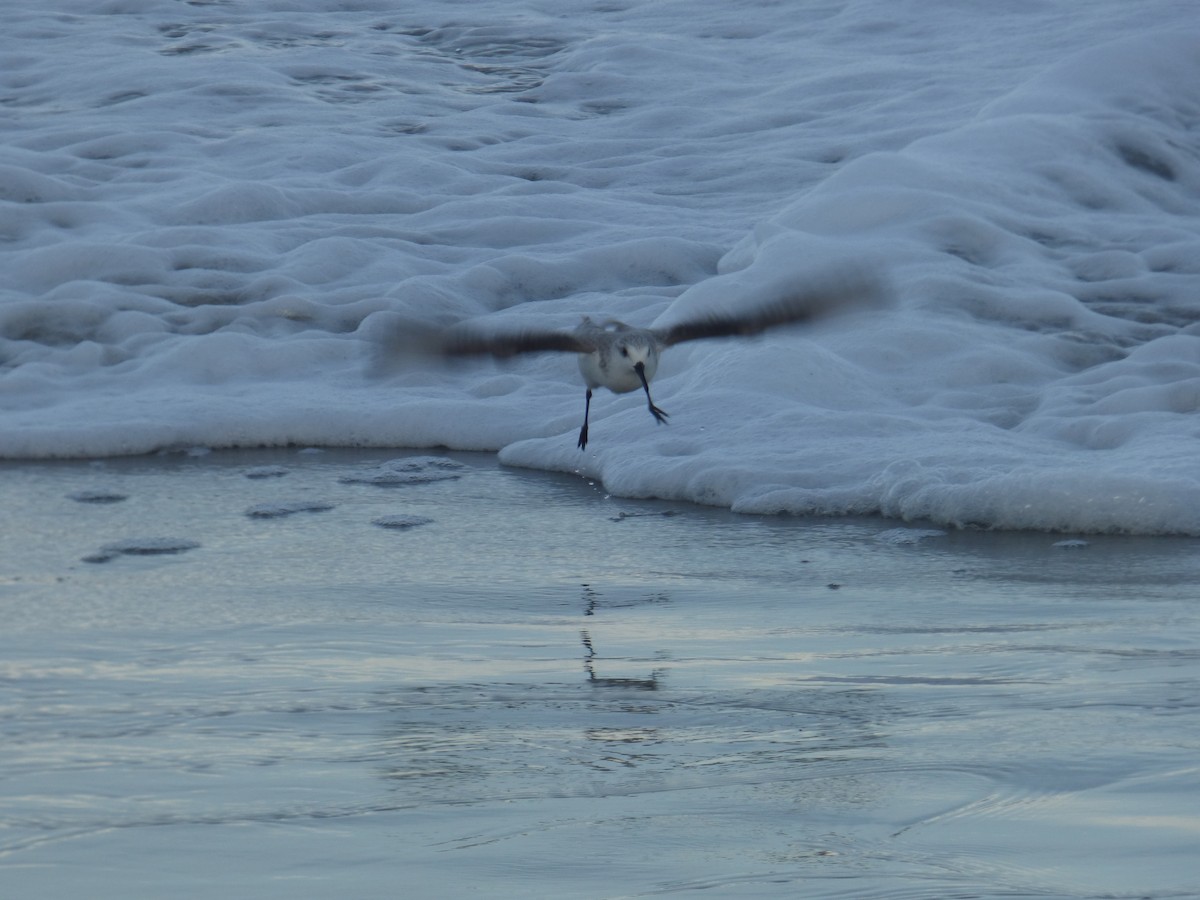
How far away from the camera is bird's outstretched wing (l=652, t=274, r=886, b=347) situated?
18.5 feet

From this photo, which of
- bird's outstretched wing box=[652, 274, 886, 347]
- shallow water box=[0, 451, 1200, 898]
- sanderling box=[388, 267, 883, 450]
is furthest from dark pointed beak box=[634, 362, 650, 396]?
shallow water box=[0, 451, 1200, 898]

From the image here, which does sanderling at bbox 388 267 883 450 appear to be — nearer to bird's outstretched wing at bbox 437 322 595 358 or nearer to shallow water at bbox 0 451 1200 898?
bird's outstretched wing at bbox 437 322 595 358

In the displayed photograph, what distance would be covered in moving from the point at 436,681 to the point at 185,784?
86 cm

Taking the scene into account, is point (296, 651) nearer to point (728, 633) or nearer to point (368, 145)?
point (728, 633)

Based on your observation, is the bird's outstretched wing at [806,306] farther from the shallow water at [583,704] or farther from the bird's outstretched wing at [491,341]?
the shallow water at [583,704]

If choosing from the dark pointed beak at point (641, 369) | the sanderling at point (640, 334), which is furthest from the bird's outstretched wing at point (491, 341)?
the dark pointed beak at point (641, 369)

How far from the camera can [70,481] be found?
6324mm

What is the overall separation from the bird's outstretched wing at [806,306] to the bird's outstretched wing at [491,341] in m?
0.50

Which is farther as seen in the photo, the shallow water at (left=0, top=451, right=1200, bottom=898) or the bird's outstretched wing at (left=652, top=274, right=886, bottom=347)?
the bird's outstretched wing at (left=652, top=274, right=886, bottom=347)

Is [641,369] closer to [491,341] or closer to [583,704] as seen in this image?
[491,341]

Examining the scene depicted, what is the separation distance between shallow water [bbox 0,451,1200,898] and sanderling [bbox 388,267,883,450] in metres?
0.50

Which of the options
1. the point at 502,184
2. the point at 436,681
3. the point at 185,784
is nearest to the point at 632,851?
the point at 185,784

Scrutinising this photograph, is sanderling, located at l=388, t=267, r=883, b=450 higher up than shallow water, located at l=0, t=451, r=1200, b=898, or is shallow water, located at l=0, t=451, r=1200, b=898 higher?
sanderling, located at l=388, t=267, r=883, b=450

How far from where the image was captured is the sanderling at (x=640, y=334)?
18.5 ft
